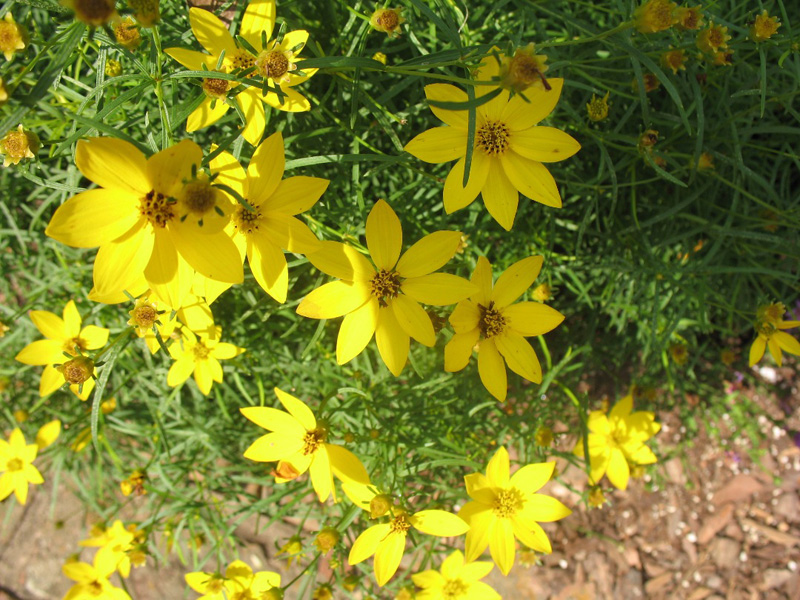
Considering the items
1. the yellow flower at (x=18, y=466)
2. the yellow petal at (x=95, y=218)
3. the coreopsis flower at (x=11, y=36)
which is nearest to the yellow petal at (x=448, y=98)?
the yellow petal at (x=95, y=218)

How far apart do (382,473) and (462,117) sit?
951mm

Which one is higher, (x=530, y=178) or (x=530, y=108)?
(x=530, y=108)

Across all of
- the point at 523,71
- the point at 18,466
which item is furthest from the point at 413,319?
the point at 18,466

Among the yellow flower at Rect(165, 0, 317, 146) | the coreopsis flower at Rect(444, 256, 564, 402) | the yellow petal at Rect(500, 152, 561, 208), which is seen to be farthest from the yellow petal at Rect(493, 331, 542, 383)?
the yellow flower at Rect(165, 0, 317, 146)

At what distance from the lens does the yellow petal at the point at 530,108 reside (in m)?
1.04

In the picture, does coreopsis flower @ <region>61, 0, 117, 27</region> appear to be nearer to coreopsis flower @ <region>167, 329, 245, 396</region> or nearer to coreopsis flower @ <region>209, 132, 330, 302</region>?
coreopsis flower @ <region>209, 132, 330, 302</region>

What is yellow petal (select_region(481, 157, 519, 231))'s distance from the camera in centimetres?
110

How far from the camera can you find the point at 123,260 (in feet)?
2.94

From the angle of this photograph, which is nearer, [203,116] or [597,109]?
[203,116]

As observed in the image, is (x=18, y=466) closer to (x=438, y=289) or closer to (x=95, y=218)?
(x=95, y=218)

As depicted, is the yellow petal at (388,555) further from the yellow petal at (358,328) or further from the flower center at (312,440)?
the yellow petal at (358,328)

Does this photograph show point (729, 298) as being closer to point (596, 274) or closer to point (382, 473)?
point (596, 274)

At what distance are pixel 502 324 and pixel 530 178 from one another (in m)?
0.32

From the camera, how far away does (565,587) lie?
7.98 feet
